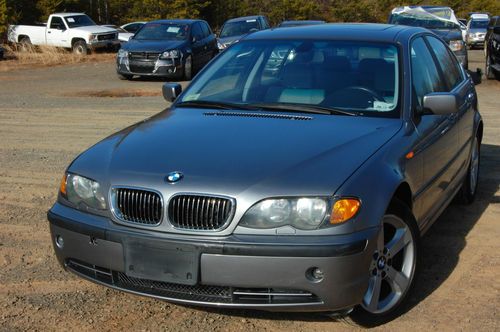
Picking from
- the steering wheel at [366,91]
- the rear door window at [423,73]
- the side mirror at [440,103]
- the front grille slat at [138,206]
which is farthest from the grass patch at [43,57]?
the front grille slat at [138,206]

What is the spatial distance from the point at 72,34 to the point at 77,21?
976mm

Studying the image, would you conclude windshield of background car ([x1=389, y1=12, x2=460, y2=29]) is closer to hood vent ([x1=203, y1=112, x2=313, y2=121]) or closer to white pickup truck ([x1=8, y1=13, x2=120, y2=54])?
white pickup truck ([x1=8, y1=13, x2=120, y2=54])

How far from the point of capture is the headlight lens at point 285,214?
3.39 m

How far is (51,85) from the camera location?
17438mm

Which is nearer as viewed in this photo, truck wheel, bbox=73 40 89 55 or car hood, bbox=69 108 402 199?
car hood, bbox=69 108 402 199

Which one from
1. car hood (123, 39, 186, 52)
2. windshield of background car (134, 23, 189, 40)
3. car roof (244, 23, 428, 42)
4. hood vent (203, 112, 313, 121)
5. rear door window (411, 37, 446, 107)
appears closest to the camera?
hood vent (203, 112, 313, 121)

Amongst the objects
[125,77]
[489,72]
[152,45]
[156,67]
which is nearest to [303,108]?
[156,67]

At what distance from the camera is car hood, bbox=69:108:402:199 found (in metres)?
3.48

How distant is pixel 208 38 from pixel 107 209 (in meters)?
16.8

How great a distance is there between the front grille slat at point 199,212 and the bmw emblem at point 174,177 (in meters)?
0.11

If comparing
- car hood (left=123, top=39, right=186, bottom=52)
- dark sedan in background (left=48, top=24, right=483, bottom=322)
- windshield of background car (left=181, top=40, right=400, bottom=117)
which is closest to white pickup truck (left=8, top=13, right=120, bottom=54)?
car hood (left=123, top=39, right=186, bottom=52)

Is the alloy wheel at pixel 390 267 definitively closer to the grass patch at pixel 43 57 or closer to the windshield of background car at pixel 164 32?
the windshield of background car at pixel 164 32

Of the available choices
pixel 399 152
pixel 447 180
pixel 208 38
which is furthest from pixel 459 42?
pixel 399 152

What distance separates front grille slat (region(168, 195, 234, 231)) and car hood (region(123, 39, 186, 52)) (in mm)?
14629
